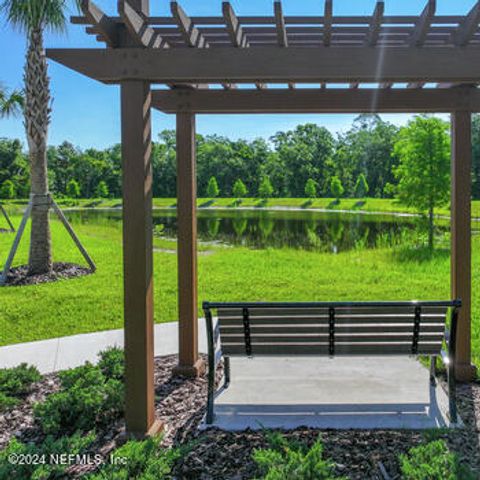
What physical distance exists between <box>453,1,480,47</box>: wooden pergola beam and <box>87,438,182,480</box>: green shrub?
2.94m

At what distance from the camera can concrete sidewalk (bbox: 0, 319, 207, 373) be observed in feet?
18.4

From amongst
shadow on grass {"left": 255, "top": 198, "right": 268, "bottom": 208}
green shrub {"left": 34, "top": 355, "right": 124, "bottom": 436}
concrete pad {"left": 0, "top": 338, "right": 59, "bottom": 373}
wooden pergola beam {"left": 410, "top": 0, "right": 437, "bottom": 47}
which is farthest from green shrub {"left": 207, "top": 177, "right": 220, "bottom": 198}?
wooden pergola beam {"left": 410, "top": 0, "right": 437, "bottom": 47}

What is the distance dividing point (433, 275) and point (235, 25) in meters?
10.0

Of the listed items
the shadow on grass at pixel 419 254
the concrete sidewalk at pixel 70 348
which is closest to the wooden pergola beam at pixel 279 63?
the concrete sidewalk at pixel 70 348

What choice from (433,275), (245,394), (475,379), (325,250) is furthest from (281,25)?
(325,250)

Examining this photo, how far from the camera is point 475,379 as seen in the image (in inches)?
186

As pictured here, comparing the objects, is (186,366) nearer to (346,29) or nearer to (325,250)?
(346,29)

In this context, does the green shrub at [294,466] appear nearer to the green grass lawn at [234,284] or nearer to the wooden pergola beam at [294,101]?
the wooden pergola beam at [294,101]

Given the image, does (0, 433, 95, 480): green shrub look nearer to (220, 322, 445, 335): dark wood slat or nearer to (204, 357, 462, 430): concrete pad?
(204, 357, 462, 430): concrete pad

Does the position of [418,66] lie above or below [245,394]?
above

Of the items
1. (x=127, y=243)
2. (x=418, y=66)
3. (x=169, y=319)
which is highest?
(x=418, y=66)

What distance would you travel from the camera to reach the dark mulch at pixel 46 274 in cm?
1086

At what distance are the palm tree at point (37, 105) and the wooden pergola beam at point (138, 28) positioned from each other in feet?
28.1

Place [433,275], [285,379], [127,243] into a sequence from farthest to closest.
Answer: [433,275] < [285,379] < [127,243]
